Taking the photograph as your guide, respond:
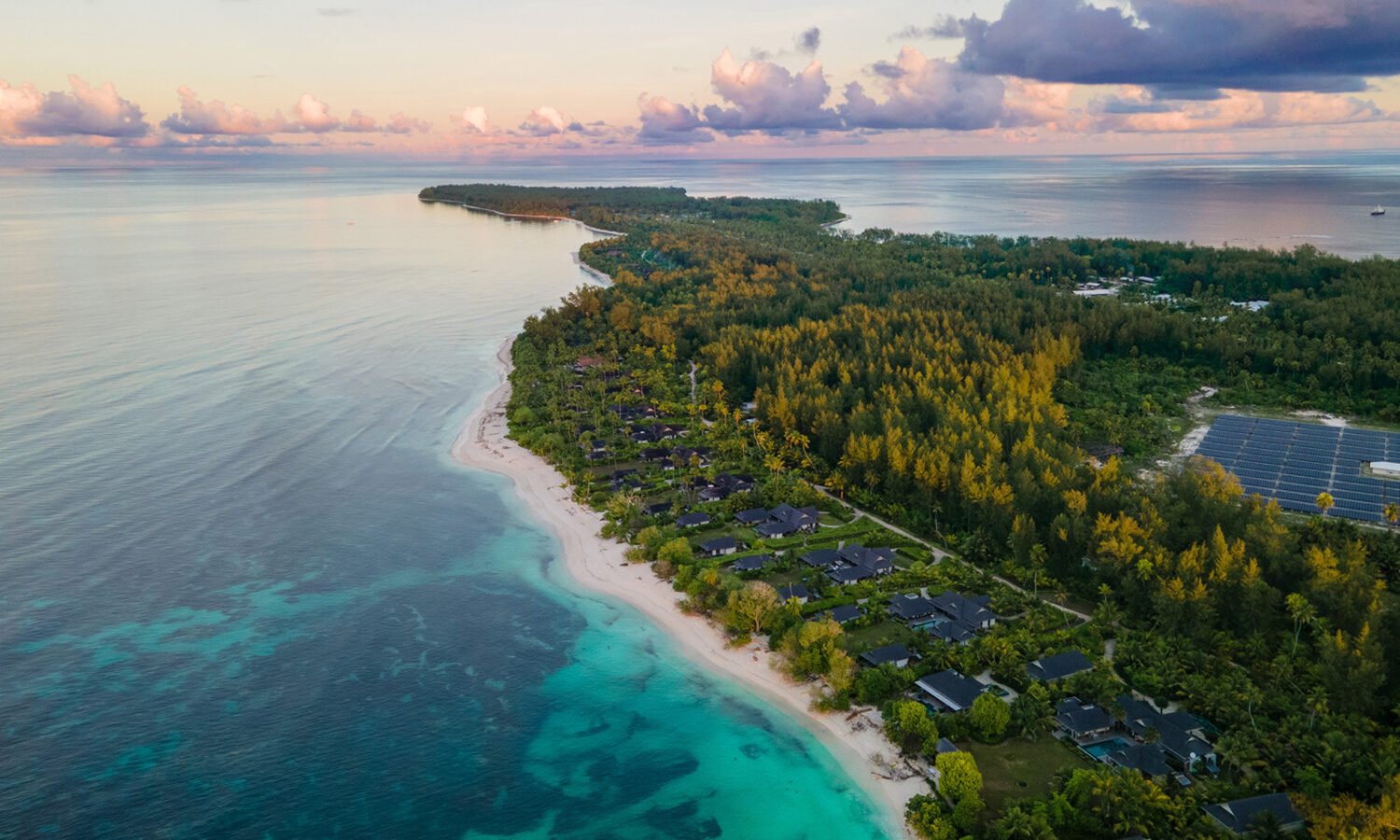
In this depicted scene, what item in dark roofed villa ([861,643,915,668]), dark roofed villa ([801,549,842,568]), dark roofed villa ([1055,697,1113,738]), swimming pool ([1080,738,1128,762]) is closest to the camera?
swimming pool ([1080,738,1128,762])

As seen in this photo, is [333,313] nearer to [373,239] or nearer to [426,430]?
[426,430]

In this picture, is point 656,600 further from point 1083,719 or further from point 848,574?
point 1083,719

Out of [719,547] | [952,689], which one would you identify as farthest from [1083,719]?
[719,547]

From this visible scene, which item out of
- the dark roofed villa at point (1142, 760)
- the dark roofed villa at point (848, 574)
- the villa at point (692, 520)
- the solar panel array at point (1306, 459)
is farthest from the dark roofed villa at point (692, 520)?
the solar panel array at point (1306, 459)

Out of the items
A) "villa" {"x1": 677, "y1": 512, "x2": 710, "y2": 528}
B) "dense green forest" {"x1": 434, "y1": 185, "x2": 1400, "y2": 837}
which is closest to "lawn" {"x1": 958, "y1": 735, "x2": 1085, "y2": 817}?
"dense green forest" {"x1": 434, "y1": 185, "x2": 1400, "y2": 837}

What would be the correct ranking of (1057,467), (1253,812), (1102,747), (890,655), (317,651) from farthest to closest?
(1057,467)
(317,651)
(890,655)
(1102,747)
(1253,812)

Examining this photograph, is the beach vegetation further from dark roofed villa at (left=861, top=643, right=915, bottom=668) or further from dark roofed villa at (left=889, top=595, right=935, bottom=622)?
dark roofed villa at (left=889, top=595, right=935, bottom=622)

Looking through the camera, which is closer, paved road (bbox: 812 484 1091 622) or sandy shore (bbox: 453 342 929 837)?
sandy shore (bbox: 453 342 929 837)

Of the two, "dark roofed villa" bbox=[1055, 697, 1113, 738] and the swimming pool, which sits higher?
"dark roofed villa" bbox=[1055, 697, 1113, 738]
